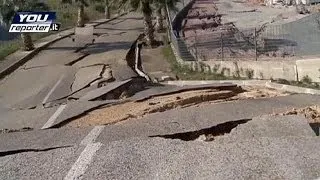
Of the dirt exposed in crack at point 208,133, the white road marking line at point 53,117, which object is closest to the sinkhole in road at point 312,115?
the dirt exposed in crack at point 208,133

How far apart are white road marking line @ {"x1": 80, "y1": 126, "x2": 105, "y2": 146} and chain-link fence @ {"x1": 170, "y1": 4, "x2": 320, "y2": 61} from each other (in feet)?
37.6

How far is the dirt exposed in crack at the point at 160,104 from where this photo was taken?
39.3ft

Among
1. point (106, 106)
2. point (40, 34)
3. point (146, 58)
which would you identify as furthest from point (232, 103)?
point (40, 34)

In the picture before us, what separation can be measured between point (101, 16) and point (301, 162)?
52.3m

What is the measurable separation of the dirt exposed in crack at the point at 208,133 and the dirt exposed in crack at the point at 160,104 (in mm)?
2560

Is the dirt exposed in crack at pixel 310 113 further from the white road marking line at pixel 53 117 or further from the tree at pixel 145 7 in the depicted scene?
the tree at pixel 145 7

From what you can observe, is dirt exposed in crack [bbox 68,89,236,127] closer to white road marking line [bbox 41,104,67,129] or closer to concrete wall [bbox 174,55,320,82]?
white road marking line [bbox 41,104,67,129]

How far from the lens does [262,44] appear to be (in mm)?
21219

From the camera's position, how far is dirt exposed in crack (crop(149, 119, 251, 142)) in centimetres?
881

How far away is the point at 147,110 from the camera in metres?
12.3

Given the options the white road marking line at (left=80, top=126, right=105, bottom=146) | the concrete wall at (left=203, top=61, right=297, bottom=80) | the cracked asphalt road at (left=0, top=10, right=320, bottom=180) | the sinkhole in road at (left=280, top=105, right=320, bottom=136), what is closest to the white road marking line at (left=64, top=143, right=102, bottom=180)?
the cracked asphalt road at (left=0, top=10, right=320, bottom=180)

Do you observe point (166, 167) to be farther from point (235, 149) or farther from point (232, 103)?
point (232, 103)

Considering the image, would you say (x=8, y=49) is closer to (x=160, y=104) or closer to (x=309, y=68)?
(x=309, y=68)

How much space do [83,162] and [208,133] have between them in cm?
266
